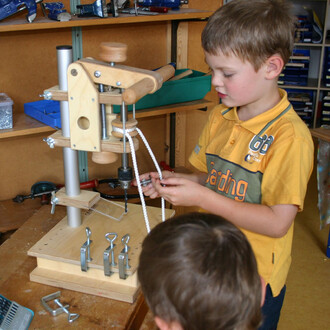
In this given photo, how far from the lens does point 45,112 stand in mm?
1642

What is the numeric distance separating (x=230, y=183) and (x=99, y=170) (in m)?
1.14

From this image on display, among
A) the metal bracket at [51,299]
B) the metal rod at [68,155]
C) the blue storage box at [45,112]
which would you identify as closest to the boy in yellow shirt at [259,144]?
the metal rod at [68,155]

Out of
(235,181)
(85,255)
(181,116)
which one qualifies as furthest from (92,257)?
(181,116)

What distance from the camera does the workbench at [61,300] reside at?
3.19ft

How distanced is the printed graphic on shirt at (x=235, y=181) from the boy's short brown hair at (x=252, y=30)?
261mm

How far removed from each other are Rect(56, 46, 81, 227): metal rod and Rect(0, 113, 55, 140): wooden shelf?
0.47 metres

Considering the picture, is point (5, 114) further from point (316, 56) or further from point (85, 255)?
point (316, 56)

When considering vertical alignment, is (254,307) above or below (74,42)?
below

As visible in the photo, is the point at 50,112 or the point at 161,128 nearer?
the point at 50,112

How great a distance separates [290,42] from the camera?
1.05m

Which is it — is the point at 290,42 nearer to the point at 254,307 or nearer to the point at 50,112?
the point at 254,307

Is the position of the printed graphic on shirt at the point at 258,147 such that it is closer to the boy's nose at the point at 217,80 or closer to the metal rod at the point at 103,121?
the boy's nose at the point at 217,80

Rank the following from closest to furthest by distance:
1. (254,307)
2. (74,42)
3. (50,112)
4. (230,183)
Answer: (254,307) < (230,183) < (50,112) < (74,42)

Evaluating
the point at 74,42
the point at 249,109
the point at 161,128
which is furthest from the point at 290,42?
the point at 161,128
